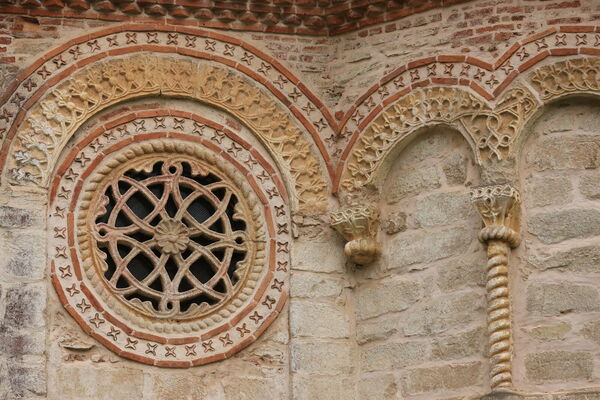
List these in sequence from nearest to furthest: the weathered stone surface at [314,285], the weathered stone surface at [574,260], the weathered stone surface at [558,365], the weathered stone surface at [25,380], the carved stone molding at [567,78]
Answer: the weathered stone surface at [558,365], the weathered stone surface at [25,380], the weathered stone surface at [574,260], the carved stone molding at [567,78], the weathered stone surface at [314,285]

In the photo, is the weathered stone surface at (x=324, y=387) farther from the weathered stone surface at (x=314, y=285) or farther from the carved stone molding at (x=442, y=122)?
the carved stone molding at (x=442, y=122)

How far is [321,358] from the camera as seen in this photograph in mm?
12992

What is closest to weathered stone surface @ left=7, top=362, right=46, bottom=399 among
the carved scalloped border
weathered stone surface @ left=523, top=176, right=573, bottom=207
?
the carved scalloped border

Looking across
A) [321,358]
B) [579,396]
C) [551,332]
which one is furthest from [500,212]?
[321,358]

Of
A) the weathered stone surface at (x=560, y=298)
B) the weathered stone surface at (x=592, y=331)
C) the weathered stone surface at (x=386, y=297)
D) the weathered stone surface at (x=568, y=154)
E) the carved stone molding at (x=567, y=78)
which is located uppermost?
the carved stone molding at (x=567, y=78)

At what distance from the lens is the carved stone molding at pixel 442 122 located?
1281 cm

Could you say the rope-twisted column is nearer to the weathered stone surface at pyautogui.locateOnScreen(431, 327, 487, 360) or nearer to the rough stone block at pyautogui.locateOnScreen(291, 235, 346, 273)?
the weathered stone surface at pyautogui.locateOnScreen(431, 327, 487, 360)

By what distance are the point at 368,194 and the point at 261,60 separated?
128 cm

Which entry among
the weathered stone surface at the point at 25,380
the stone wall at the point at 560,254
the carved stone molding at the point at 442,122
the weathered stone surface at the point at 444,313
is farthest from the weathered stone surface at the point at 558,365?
the weathered stone surface at the point at 25,380

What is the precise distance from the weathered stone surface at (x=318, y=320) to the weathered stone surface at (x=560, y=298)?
144cm

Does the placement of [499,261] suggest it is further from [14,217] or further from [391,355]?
[14,217]

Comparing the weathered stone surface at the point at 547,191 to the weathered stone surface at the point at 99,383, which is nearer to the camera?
the weathered stone surface at the point at 99,383

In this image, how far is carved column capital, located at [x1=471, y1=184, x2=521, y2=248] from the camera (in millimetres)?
12508

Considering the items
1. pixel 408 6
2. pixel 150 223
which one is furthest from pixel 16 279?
pixel 408 6
